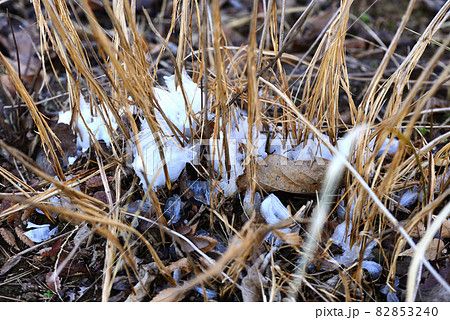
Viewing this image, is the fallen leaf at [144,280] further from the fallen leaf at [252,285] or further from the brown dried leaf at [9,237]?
the brown dried leaf at [9,237]

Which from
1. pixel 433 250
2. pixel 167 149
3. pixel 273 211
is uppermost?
pixel 167 149

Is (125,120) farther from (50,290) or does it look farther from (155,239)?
(50,290)

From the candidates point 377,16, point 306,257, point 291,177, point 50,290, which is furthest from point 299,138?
point 377,16

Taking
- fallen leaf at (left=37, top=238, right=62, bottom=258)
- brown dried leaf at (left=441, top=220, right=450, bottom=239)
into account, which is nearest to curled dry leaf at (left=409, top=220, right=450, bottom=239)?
brown dried leaf at (left=441, top=220, right=450, bottom=239)

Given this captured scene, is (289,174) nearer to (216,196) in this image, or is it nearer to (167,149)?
(216,196)

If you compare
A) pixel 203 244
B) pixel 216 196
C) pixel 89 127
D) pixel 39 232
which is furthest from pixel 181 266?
pixel 89 127

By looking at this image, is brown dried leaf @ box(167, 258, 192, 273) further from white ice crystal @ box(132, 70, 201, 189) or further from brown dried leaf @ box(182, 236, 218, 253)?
white ice crystal @ box(132, 70, 201, 189)

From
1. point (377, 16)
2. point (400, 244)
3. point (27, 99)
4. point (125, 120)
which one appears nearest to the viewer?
point (400, 244)
